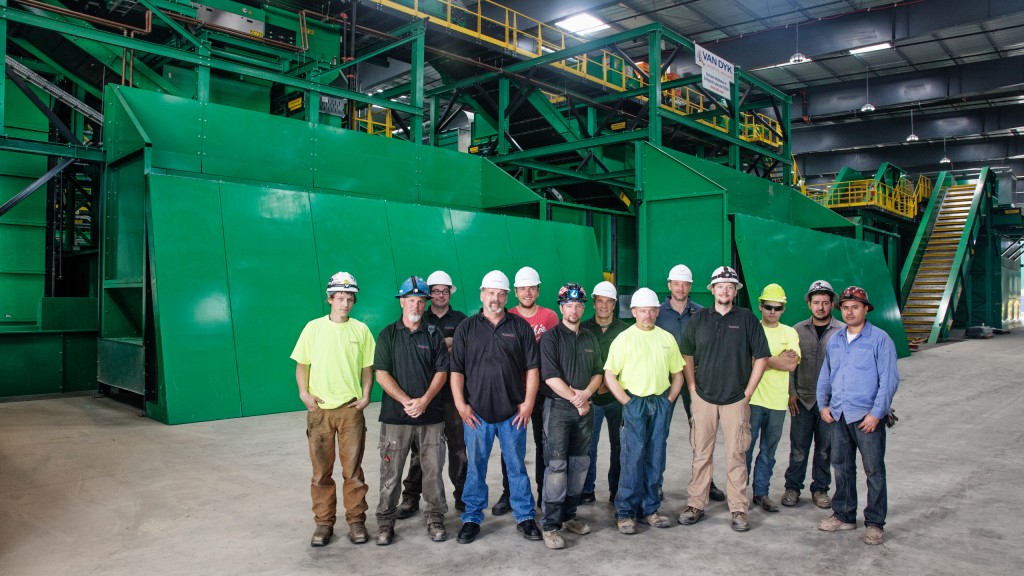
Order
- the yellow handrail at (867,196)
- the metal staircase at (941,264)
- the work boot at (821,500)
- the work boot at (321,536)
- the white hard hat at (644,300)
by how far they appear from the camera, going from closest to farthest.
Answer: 1. the work boot at (321,536)
2. the white hard hat at (644,300)
3. the work boot at (821,500)
4. the metal staircase at (941,264)
5. the yellow handrail at (867,196)

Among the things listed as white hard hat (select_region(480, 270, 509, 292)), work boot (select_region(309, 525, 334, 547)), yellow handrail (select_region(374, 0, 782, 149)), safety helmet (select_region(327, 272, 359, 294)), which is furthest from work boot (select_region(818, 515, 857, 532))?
yellow handrail (select_region(374, 0, 782, 149))

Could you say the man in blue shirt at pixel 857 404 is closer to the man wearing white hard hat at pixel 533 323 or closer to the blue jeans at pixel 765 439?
the blue jeans at pixel 765 439

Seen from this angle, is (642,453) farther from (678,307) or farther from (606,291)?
(678,307)

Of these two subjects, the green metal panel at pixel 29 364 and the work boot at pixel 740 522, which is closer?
the work boot at pixel 740 522

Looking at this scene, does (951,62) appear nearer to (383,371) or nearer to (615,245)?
(615,245)

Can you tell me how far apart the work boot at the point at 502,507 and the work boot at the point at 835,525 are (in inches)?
83.2

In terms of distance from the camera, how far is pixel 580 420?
433 cm

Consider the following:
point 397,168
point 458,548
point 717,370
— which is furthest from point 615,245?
point 458,548

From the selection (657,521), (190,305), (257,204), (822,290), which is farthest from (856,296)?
(257,204)

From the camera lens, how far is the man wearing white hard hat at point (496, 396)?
4.21m

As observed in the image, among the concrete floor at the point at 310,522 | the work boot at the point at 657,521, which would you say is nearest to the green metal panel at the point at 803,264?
the concrete floor at the point at 310,522

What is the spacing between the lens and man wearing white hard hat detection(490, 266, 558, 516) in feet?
14.8

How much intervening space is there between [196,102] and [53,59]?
3.08 meters

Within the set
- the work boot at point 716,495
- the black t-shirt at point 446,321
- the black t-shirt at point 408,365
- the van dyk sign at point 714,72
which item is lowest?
the work boot at point 716,495
